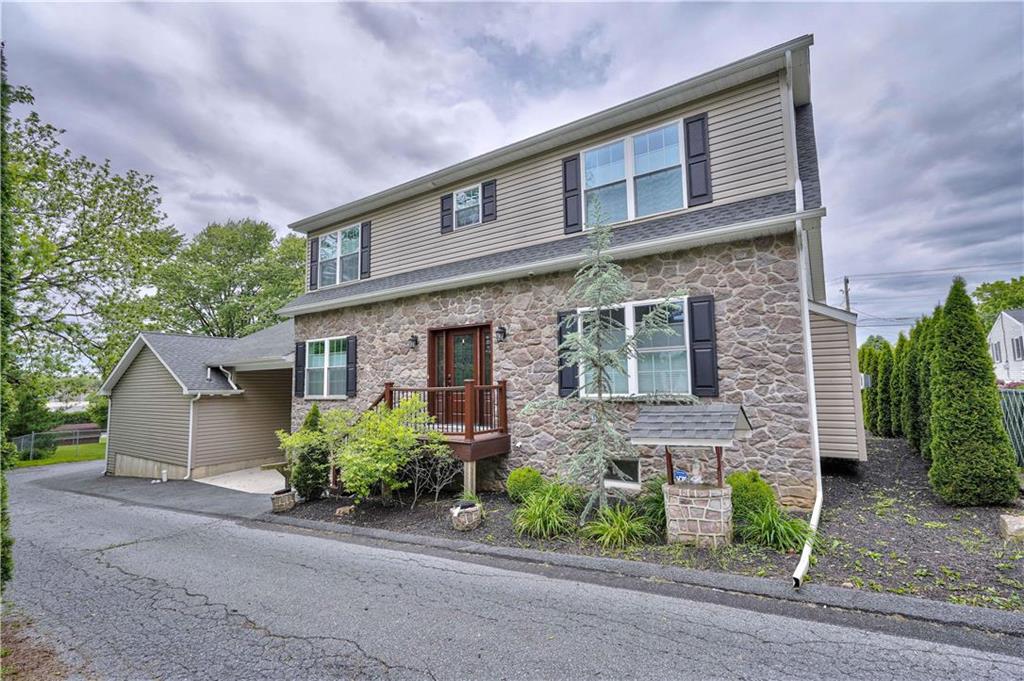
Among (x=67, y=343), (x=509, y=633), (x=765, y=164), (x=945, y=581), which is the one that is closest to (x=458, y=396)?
(x=509, y=633)

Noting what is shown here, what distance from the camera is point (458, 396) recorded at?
868 centimetres

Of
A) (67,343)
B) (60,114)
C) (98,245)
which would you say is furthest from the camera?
(98,245)

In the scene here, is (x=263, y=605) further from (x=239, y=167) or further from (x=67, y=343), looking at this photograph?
(x=239, y=167)

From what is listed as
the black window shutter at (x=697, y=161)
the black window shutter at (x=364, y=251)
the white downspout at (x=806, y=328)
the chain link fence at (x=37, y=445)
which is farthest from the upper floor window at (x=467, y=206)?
the chain link fence at (x=37, y=445)

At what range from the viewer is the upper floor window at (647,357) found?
20.8ft

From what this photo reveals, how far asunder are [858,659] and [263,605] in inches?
179

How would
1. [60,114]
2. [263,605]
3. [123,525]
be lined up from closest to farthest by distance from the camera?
[263,605], [123,525], [60,114]

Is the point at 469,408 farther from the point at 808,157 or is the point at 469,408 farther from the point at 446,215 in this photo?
the point at 808,157

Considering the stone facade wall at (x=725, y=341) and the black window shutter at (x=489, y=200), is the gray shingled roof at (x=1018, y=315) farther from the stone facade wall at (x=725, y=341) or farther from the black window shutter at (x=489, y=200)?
the black window shutter at (x=489, y=200)

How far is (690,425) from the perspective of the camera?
16.1 ft

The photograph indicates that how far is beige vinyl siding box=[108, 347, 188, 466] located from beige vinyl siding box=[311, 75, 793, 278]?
21.7 ft

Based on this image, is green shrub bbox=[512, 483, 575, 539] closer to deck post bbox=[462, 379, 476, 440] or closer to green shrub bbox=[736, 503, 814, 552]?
deck post bbox=[462, 379, 476, 440]

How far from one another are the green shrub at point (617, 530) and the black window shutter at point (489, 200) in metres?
5.87

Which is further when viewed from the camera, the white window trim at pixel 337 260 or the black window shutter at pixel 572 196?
the white window trim at pixel 337 260
